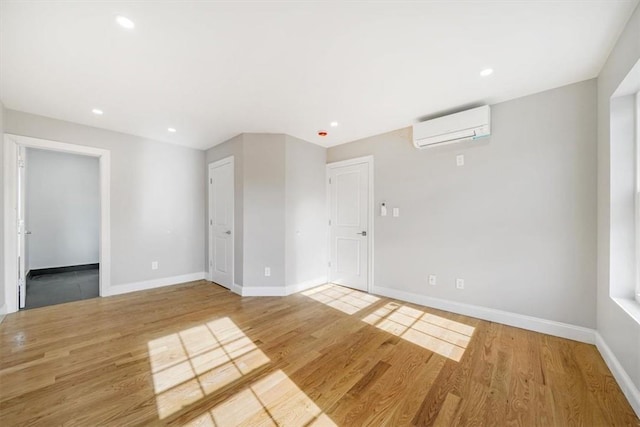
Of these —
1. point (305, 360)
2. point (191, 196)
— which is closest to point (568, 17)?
point (305, 360)

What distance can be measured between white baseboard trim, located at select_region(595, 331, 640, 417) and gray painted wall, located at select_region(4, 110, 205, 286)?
525cm

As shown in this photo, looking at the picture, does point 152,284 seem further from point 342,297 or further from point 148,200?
point 342,297

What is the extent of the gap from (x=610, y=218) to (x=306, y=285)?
3.45m

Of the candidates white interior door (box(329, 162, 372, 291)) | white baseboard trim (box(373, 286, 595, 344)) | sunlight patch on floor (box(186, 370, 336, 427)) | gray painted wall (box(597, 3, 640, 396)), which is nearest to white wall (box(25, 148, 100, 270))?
white interior door (box(329, 162, 372, 291))

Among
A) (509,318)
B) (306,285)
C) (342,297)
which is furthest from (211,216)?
(509,318)

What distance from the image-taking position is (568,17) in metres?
1.55

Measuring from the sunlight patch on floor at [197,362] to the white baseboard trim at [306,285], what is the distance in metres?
1.20

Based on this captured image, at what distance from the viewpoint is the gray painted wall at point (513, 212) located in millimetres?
2305

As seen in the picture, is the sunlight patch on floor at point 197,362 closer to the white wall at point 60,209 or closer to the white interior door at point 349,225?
the white interior door at point 349,225

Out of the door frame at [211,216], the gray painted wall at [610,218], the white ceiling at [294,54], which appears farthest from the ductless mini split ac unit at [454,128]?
the door frame at [211,216]

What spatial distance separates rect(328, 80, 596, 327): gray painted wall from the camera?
7.56 feet

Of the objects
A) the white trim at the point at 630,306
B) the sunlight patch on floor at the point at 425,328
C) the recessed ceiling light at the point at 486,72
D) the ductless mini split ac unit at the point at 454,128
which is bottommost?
the sunlight patch on floor at the point at 425,328

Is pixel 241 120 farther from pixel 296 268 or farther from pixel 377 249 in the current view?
pixel 377 249

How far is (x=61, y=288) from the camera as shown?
3.98 metres
